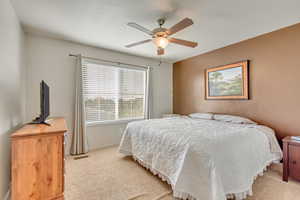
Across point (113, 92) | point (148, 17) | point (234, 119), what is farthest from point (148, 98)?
point (148, 17)

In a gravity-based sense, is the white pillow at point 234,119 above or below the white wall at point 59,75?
below

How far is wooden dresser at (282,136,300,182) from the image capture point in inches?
81.5

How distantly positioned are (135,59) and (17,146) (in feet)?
11.3

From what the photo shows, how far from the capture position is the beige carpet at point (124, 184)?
185 cm

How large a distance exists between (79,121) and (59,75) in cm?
112

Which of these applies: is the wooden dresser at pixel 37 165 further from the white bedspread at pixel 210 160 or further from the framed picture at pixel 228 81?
the framed picture at pixel 228 81

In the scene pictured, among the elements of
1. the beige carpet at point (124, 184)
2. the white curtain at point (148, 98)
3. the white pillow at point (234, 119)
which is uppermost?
the white curtain at point (148, 98)

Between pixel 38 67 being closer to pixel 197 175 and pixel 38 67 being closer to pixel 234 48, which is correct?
pixel 197 175

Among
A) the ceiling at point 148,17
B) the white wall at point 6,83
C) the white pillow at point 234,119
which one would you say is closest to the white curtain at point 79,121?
the ceiling at point 148,17

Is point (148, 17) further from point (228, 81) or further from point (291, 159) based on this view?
point (291, 159)

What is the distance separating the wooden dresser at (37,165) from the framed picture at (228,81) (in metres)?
3.47

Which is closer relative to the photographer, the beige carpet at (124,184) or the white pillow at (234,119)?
the beige carpet at (124,184)

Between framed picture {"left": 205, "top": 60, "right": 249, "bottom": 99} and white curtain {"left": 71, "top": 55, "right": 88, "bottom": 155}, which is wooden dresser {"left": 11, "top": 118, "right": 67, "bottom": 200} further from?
framed picture {"left": 205, "top": 60, "right": 249, "bottom": 99}

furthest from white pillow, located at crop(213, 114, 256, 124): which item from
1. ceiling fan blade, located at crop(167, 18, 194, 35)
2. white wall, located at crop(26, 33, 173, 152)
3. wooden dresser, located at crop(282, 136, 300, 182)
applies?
white wall, located at crop(26, 33, 173, 152)
